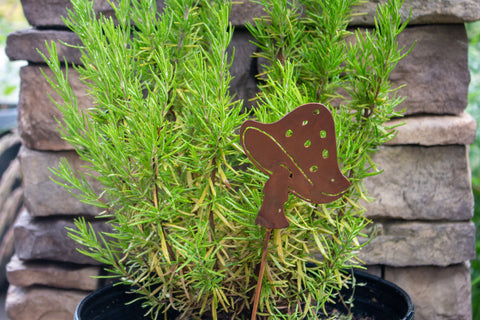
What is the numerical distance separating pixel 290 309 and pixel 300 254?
0.44 ft

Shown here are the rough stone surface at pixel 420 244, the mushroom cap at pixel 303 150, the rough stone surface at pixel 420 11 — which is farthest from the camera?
the rough stone surface at pixel 420 244

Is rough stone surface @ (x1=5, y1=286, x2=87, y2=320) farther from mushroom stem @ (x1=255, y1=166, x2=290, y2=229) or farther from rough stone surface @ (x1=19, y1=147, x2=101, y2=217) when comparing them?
mushroom stem @ (x1=255, y1=166, x2=290, y2=229)

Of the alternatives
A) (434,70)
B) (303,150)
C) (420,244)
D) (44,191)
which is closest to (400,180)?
(420,244)

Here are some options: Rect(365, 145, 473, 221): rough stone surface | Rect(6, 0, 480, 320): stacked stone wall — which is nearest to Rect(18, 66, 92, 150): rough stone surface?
Rect(6, 0, 480, 320): stacked stone wall

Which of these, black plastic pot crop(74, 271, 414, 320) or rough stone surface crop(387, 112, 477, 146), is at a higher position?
rough stone surface crop(387, 112, 477, 146)

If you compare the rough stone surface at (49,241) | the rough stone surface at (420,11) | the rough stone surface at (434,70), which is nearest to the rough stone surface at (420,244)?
the rough stone surface at (434,70)

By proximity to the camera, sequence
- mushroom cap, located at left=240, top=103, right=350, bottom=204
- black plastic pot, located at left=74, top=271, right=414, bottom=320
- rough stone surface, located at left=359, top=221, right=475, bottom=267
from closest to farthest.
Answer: mushroom cap, located at left=240, top=103, right=350, bottom=204, black plastic pot, located at left=74, top=271, right=414, bottom=320, rough stone surface, located at left=359, top=221, right=475, bottom=267

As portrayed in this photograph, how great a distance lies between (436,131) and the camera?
3.57 ft

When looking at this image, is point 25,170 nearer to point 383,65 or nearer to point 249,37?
point 249,37

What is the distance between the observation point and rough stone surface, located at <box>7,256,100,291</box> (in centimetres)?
120

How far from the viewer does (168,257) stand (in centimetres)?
75

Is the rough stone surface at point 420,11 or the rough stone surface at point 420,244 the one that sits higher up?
the rough stone surface at point 420,11

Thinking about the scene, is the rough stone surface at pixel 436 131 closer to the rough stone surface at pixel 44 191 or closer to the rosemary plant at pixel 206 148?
the rosemary plant at pixel 206 148

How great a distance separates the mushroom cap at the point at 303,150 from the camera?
645 millimetres
